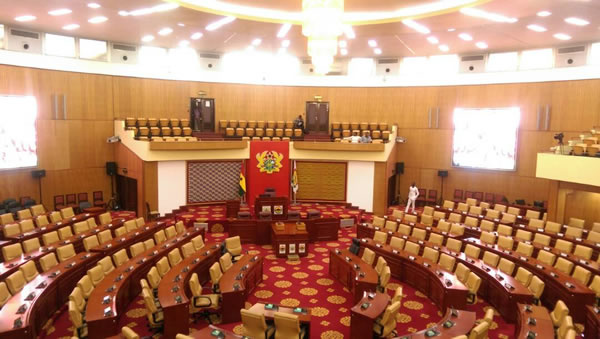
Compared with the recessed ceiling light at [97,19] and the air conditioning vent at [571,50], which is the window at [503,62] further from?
the recessed ceiling light at [97,19]

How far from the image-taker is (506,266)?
923cm

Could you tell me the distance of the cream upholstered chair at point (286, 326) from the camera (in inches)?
258

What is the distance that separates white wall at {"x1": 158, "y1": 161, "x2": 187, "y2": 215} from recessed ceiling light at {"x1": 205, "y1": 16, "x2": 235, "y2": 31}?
536 cm

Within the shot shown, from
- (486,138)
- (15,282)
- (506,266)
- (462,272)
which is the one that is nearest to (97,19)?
(15,282)

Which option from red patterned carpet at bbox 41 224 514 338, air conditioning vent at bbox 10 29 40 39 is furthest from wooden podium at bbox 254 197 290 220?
air conditioning vent at bbox 10 29 40 39

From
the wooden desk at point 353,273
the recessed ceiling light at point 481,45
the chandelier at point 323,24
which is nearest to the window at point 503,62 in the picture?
the recessed ceiling light at point 481,45

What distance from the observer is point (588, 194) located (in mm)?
13773

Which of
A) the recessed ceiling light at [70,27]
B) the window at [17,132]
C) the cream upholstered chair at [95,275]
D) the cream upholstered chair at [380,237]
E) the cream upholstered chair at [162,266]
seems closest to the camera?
the cream upholstered chair at [95,275]

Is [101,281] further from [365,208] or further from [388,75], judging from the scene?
[388,75]

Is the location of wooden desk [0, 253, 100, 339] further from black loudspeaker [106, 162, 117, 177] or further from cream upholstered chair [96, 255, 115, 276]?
black loudspeaker [106, 162, 117, 177]

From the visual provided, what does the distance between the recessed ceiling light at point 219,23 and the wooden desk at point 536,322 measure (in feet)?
35.8

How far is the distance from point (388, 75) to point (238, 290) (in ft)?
48.7

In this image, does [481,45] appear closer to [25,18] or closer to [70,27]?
[70,27]

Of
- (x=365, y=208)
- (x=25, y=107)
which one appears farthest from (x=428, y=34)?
(x=25, y=107)
